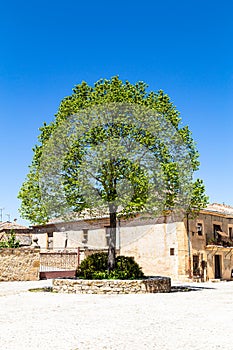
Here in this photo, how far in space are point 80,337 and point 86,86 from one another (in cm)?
1311

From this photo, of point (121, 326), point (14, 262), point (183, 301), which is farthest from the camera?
point (14, 262)

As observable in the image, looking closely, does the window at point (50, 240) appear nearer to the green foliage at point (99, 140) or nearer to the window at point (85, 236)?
the window at point (85, 236)

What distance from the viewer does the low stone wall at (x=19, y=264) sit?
22688 millimetres

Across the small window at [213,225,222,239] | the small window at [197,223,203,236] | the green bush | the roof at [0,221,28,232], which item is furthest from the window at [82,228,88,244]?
the green bush

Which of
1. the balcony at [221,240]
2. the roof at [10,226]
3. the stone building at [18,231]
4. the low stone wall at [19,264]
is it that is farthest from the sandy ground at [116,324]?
the roof at [10,226]

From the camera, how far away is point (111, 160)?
16.9m

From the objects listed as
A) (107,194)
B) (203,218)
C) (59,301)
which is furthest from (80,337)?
(203,218)

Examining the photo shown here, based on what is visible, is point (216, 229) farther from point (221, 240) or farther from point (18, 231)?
point (18, 231)

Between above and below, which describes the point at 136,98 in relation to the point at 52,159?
above

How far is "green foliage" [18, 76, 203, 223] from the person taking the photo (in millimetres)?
16875

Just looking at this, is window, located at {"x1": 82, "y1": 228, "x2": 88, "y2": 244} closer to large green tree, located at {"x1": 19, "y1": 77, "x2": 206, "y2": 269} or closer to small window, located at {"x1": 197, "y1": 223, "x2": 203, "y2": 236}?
small window, located at {"x1": 197, "y1": 223, "x2": 203, "y2": 236}

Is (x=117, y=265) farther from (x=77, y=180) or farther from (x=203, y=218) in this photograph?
(x=203, y=218)

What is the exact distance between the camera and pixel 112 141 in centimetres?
1691

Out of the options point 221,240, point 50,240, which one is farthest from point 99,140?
point 50,240
